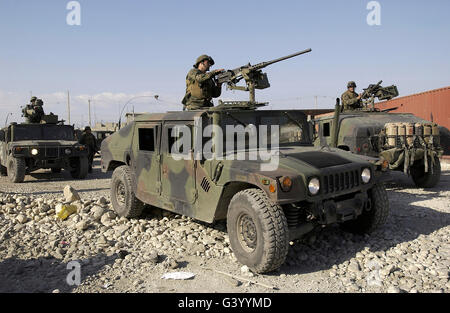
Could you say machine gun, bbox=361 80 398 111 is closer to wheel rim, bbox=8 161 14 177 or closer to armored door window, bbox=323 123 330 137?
armored door window, bbox=323 123 330 137

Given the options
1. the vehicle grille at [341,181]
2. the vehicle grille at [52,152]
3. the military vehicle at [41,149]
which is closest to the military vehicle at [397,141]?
the vehicle grille at [341,181]

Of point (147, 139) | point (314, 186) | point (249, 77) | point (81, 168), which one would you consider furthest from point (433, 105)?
point (314, 186)

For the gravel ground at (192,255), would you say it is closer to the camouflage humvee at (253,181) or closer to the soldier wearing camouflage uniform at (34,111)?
the camouflage humvee at (253,181)

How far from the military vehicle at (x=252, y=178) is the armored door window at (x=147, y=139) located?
0.01m

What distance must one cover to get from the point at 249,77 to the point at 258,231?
2.79 meters

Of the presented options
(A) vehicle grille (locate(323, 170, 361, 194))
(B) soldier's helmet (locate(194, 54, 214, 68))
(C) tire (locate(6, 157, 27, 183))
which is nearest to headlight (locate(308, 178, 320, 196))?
(A) vehicle grille (locate(323, 170, 361, 194))

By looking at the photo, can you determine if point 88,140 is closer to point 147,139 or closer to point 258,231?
point 147,139

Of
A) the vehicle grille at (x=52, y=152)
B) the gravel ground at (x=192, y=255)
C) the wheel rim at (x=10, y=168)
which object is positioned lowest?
the gravel ground at (x=192, y=255)

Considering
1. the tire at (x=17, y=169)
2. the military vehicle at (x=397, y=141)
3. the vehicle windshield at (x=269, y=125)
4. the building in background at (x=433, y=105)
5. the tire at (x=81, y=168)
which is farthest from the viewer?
the building in background at (x=433, y=105)

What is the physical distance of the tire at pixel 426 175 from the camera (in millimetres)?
8512

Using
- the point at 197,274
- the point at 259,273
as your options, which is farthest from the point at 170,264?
the point at 259,273

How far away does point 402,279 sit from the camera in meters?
3.86
